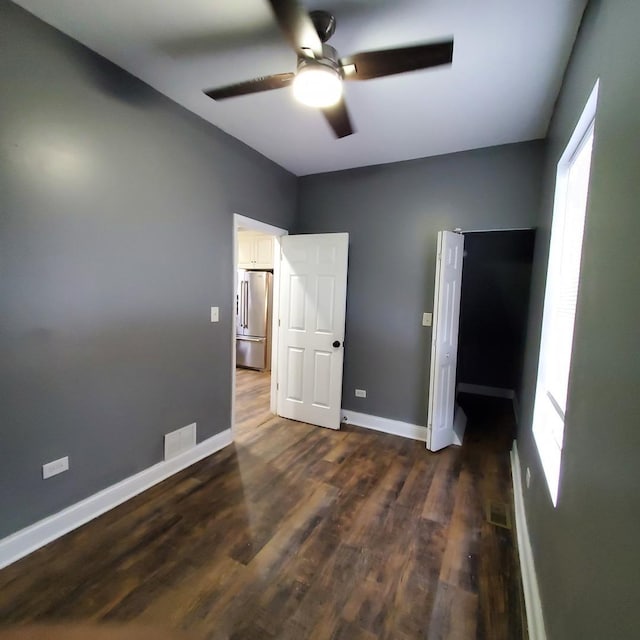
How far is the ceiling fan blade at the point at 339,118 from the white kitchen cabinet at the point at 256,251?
11.3 ft

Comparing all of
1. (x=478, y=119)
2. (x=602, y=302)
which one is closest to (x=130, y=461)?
(x=602, y=302)

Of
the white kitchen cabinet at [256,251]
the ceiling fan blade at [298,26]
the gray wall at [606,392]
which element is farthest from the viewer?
the white kitchen cabinet at [256,251]

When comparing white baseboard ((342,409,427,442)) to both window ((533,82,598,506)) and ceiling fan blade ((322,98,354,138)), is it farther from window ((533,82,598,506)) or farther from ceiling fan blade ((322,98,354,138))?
ceiling fan blade ((322,98,354,138))

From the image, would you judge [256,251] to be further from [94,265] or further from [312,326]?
[94,265]

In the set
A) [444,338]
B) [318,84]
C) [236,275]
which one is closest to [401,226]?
[444,338]

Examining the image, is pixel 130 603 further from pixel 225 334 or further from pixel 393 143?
pixel 393 143

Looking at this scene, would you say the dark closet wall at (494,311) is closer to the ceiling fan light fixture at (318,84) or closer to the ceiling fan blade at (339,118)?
the ceiling fan blade at (339,118)

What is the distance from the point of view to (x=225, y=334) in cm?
287

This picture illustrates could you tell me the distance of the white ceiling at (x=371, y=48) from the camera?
1.49 m

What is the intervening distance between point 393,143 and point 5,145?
2582 millimetres

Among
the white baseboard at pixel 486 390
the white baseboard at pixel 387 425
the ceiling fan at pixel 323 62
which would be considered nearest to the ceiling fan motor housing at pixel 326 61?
the ceiling fan at pixel 323 62

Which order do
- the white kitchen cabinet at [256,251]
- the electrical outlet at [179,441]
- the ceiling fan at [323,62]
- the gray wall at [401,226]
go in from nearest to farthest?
the ceiling fan at [323,62], the electrical outlet at [179,441], the gray wall at [401,226], the white kitchen cabinet at [256,251]

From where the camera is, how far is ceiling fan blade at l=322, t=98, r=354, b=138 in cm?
166

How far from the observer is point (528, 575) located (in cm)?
154
